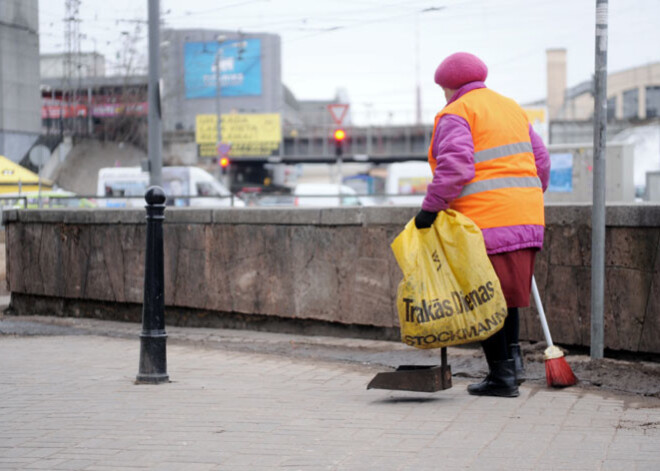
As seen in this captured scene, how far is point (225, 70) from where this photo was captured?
78875mm

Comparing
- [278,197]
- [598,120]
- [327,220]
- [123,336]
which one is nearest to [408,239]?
[598,120]

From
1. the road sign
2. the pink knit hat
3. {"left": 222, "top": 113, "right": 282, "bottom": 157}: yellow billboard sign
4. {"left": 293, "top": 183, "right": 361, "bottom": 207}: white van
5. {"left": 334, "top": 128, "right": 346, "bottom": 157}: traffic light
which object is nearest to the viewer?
the pink knit hat

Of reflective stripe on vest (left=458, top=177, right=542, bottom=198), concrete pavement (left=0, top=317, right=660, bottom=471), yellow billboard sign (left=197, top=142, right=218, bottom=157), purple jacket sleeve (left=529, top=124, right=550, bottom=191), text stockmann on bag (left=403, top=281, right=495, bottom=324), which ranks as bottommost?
concrete pavement (left=0, top=317, right=660, bottom=471)

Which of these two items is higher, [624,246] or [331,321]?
[624,246]

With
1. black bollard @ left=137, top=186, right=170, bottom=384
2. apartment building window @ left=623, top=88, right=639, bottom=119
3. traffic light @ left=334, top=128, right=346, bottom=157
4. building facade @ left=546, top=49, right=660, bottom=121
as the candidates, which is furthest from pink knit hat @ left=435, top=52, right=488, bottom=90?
apartment building window @ left=623, top=88, right=639, bottom=119

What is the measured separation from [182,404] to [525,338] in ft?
7.93

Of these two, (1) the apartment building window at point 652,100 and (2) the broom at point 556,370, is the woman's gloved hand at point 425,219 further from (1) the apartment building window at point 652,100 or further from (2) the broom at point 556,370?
(1) the apartment building window at point 652,100

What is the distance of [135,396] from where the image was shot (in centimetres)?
515

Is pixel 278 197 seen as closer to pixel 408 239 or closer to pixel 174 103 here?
pixel 408 239

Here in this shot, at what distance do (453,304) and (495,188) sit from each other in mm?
614

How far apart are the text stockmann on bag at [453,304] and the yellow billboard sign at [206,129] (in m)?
56.6

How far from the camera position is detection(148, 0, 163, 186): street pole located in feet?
58.0

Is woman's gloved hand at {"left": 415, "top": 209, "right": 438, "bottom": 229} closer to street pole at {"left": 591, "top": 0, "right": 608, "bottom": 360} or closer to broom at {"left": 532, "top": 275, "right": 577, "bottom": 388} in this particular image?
broom at {"left": 532, "top": 275, "right": 577, "bottom": 388}

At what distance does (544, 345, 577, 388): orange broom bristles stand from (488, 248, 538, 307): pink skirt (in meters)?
0.44
